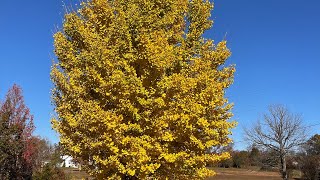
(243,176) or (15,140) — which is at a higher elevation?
(15,140)

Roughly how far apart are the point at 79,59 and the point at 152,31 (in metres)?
2.45

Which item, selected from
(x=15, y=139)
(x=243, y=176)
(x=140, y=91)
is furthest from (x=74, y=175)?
(x=243, y=176)

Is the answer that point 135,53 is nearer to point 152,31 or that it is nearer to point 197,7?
point 152,31

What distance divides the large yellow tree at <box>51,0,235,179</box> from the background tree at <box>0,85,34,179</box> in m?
10.4

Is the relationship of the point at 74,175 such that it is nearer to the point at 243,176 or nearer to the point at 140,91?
the point at 140,91

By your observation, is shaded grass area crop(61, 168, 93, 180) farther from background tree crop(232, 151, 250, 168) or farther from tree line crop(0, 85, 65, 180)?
background tree crop(232, 151, 250, 168)

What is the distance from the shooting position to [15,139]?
22.4 m

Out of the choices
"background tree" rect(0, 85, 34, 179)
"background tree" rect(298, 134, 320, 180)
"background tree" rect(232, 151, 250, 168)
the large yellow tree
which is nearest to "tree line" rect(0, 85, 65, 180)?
"background tree" rect(0, 85, 34, 179)

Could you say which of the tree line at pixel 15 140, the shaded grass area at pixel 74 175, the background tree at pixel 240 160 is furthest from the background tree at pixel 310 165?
the background tree at pixel 240 160

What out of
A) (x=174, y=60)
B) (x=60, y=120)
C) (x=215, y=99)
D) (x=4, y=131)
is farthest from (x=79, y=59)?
(x=4, y=131)

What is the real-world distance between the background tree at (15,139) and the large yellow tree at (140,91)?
10.4m

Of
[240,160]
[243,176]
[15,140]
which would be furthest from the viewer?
[240,160]

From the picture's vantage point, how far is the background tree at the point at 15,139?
21391 millimetres

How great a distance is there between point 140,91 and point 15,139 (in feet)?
48.1
